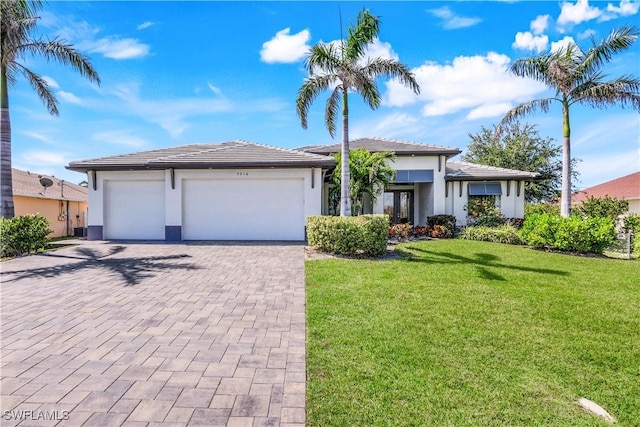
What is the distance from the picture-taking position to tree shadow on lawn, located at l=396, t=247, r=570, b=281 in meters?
7.84

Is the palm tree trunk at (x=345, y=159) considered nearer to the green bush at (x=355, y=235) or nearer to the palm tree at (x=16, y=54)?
the green bush at (x=355, y=235)

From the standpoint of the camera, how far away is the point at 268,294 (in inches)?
239

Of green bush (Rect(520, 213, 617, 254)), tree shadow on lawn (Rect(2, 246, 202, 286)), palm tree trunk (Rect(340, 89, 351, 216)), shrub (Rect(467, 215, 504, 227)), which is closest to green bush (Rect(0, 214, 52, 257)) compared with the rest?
tree shadow on lawn (Rect(2, 246, 202, 286))

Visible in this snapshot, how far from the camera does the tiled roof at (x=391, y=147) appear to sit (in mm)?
16750

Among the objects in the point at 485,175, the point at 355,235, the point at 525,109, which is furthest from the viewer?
the point at 485,175

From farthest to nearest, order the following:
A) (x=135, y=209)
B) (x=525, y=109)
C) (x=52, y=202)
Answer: (x=52, y=202) → (x=525, y=109) → (x=135, y=209)

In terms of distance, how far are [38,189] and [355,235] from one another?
21.4 metres

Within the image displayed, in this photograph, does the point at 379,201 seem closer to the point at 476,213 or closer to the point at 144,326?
the point at 476,213

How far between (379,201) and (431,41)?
8.45 m

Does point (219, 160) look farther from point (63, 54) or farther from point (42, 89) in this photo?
point (42, 89)

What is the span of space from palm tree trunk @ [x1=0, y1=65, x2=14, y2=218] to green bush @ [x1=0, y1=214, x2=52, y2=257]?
90 cm

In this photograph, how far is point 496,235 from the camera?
1367 cm

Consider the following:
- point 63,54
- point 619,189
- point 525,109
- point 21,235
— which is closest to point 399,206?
point 525,109

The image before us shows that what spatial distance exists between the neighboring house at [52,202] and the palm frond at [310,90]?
1635 centimetres
